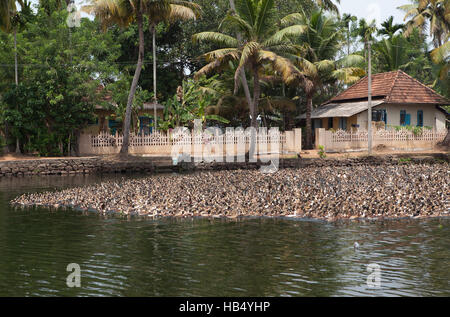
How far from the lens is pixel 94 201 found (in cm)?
1750

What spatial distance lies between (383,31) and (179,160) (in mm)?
32720

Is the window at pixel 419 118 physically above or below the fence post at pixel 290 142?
above

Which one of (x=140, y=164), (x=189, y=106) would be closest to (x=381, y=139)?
(x=189, y=106)

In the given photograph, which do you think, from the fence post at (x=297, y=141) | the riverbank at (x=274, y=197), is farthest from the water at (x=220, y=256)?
the fence post at (x=297, y=141)

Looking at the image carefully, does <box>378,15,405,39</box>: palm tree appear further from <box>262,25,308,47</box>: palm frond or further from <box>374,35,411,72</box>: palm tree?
<box>262,25,308,47</box>: palm frond

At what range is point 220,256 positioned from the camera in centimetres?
1090

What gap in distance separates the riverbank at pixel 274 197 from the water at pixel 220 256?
2.67 feet

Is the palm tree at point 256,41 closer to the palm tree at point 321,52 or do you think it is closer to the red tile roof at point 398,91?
the palm tree at point 321,52

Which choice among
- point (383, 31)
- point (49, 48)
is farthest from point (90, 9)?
point (383, 31)

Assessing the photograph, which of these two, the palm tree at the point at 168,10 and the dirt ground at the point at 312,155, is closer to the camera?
the palm tree at the point at 168,10

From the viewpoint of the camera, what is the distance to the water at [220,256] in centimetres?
877

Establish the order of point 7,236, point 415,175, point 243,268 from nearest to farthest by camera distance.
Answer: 1. point 243,268
2. point 7,236
3. point 415,175

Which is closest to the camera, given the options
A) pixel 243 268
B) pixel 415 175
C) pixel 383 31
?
pixel 243 268
